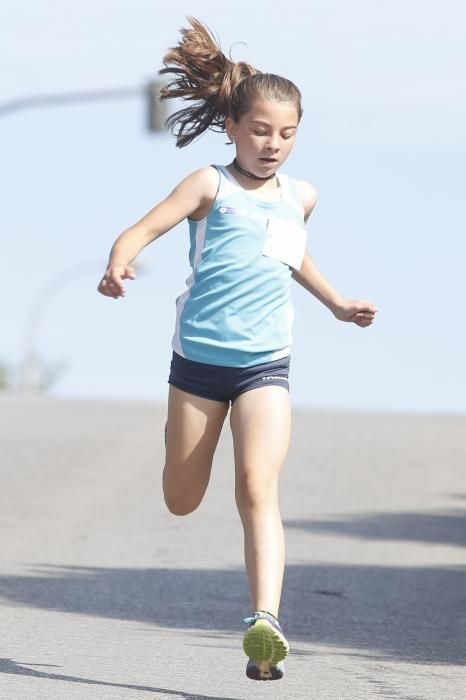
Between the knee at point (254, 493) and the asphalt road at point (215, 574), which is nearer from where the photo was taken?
the knee at point (254, 493)

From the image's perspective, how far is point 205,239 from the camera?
611 cm

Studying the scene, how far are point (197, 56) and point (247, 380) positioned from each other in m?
1.22

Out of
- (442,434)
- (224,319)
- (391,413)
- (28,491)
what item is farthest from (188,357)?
(391,413)

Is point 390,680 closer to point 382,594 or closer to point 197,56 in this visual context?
point 197,56

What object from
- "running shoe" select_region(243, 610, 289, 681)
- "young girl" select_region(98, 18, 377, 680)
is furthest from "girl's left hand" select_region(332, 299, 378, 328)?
"running shoe" select_region(243, 610, 289, 681)

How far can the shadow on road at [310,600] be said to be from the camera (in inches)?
306

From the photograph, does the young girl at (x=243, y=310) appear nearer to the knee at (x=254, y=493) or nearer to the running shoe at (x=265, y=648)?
the knee at (x=254, y=493)

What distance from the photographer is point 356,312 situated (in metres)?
6.38

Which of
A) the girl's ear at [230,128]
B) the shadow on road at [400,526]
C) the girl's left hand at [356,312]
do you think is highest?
the girl's ear at [230,128]

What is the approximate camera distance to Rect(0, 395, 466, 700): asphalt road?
6.43 metres

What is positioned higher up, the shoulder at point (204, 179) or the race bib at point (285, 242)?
the shoulder at point (204, 179)

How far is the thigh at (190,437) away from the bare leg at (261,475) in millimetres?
89

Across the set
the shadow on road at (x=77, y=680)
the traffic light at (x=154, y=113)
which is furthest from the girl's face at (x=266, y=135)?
the traffic light at (x=154, y=113)

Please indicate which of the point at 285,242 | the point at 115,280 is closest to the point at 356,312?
the point at 285,242
